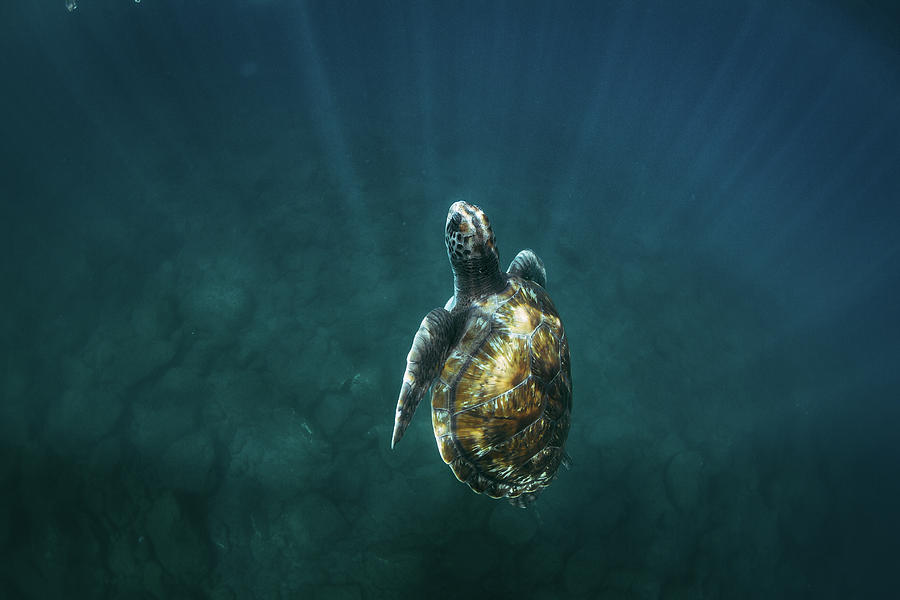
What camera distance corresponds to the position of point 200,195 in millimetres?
5926

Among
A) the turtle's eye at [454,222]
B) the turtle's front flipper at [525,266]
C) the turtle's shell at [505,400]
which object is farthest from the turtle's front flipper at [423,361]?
the turtle's front flipper at [525,266]

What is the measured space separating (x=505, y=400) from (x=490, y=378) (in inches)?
6.9

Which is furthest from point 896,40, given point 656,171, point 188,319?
point 188,319

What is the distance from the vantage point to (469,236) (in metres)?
3.10

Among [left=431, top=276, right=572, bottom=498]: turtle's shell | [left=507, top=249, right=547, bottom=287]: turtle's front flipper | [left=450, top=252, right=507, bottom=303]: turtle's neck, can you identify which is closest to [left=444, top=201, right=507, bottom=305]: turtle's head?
[left=450, top=252, right=507, bottom=303]: turtle's neck

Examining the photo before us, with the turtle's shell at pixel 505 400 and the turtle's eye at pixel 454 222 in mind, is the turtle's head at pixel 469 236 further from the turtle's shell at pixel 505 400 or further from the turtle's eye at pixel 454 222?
the turtle's shell at pixel 505 400

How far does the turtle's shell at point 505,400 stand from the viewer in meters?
2.75

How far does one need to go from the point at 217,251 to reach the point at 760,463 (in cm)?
775

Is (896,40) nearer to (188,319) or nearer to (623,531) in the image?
(623,531)

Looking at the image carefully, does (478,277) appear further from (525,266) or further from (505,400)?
(505,400)

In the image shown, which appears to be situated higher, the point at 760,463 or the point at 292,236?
the point at 292,236

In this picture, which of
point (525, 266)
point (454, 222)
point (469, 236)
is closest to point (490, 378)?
point (469, 236)

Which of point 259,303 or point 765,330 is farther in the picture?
point 765,330

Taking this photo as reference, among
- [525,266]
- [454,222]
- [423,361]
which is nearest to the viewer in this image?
[423,361]
